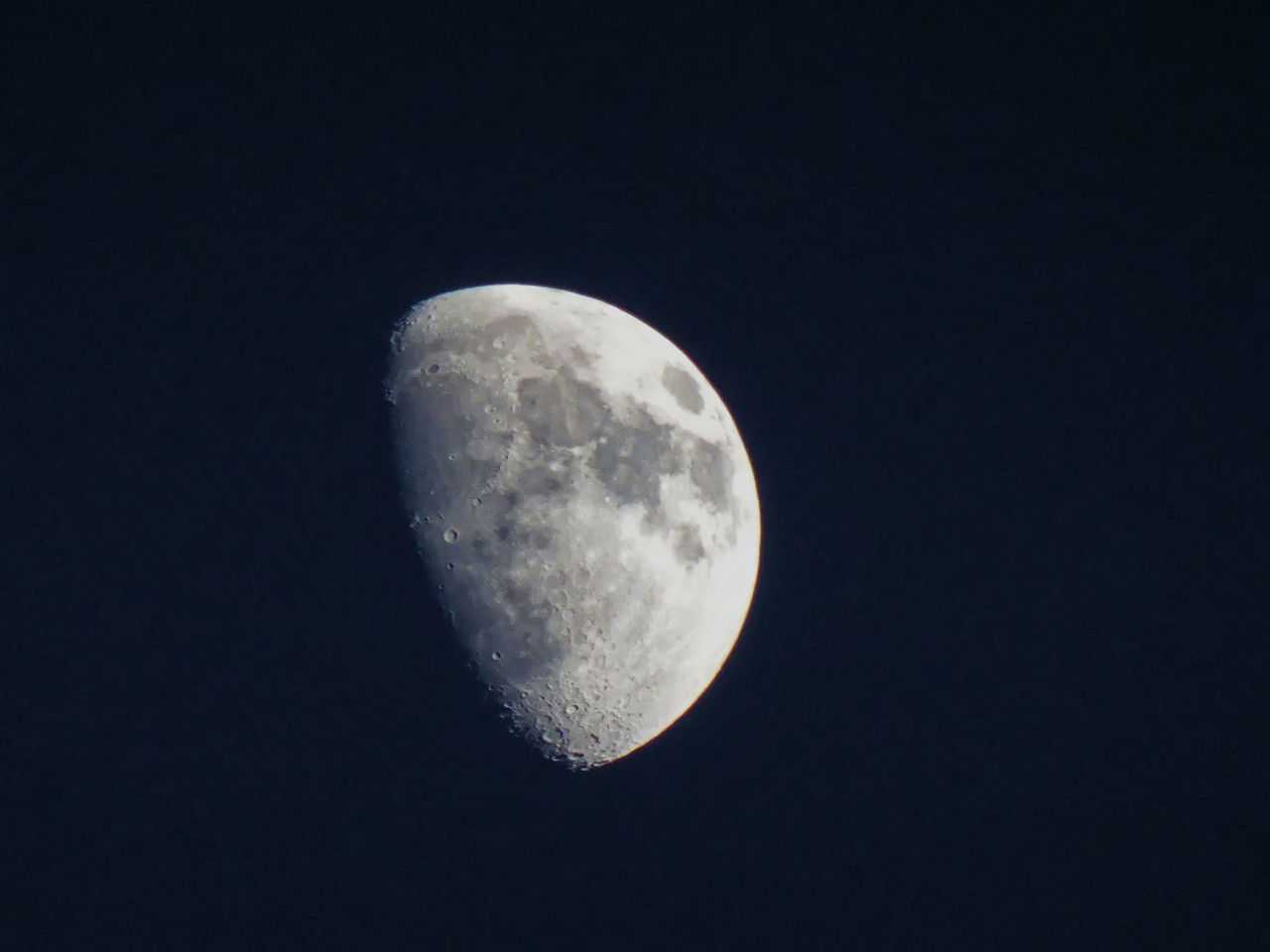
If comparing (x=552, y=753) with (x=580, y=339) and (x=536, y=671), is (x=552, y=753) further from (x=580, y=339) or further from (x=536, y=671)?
(x=580, y=339)

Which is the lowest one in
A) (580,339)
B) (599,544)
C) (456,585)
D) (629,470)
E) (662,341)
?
(456,585)

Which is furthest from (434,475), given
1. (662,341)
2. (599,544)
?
(662,341)

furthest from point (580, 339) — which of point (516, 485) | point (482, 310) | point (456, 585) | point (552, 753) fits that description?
point (552, 753)

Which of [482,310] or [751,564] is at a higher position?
[482,310]

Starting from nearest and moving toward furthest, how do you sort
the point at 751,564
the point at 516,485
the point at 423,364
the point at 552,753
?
the point at 516,485
the point at 423,364
the point at 552,753
the point at 751,564

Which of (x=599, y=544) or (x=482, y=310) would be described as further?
(x=482, y=310)

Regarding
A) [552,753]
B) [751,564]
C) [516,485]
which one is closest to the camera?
[516,485]
